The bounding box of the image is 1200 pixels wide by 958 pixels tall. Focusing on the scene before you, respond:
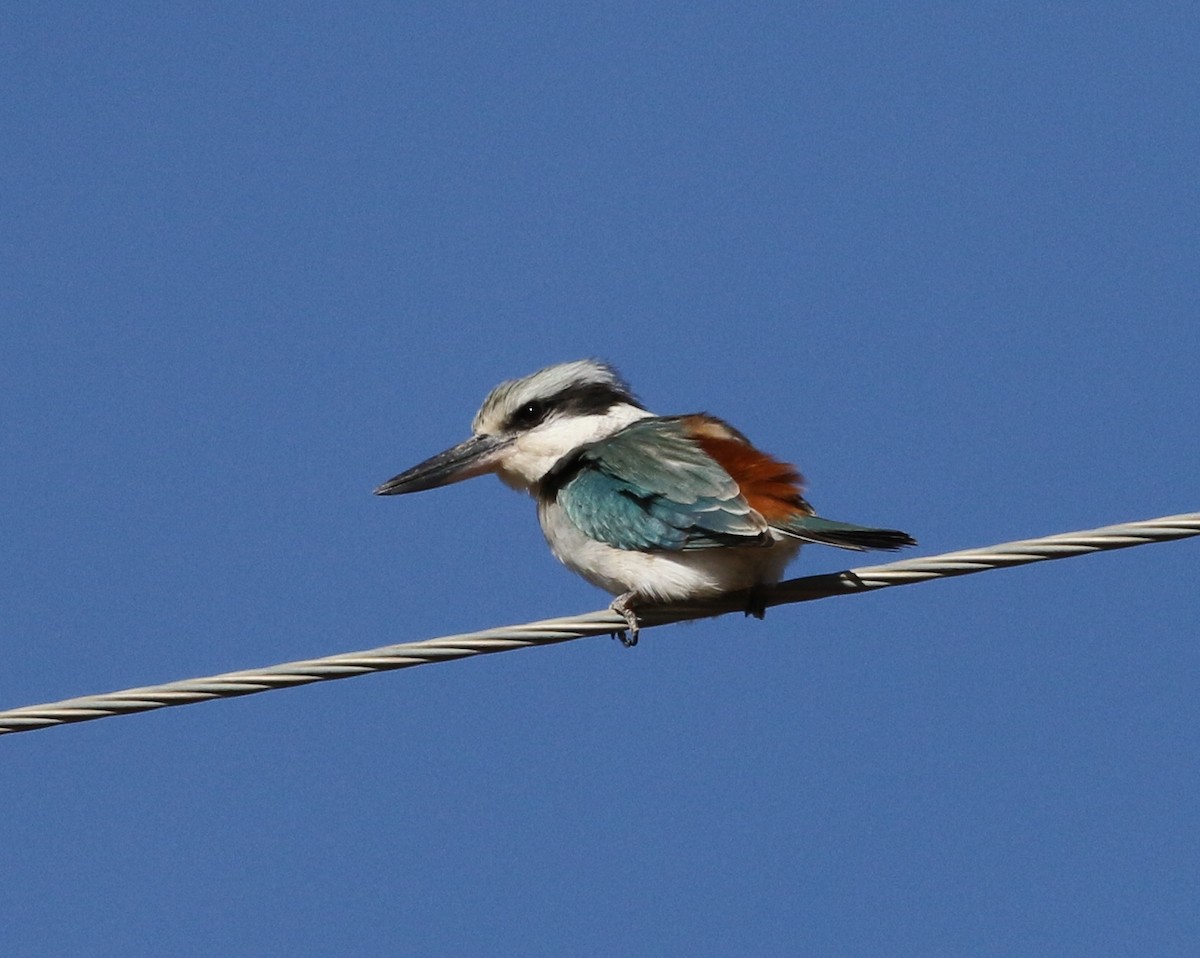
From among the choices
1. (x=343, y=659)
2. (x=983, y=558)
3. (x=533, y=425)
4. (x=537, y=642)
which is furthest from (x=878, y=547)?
(x=533, y=425)

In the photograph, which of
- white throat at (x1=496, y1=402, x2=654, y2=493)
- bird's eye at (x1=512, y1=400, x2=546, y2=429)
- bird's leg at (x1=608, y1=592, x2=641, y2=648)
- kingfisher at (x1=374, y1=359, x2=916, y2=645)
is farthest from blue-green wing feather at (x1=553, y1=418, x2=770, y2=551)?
bird's eye at (x1=512, y1=400, x2=546, y2=429)

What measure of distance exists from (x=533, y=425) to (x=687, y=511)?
4.13 ft

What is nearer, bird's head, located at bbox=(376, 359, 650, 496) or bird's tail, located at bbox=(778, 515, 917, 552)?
bird's tail, located at bbox=(778, 515, 917, 552)

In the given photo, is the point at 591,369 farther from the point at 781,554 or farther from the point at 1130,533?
the point at 1130,533

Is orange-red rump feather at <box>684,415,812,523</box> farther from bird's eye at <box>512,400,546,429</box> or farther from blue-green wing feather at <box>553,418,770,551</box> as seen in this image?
bird's eye at <box>512,400,546,429</box>

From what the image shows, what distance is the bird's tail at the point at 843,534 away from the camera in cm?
406

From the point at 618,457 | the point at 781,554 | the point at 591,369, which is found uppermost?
the point at 591,369

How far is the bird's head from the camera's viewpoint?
558 cm

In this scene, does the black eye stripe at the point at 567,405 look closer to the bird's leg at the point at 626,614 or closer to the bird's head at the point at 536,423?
the bird's head at the point at 536,423

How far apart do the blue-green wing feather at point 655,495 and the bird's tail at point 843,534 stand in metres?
0.09

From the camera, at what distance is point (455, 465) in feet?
18.9

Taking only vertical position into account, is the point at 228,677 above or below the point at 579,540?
below

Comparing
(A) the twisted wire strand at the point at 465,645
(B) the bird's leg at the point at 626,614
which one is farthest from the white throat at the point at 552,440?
(A) the twisted wire strand at the point at 465,645

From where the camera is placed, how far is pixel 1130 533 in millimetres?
3533
